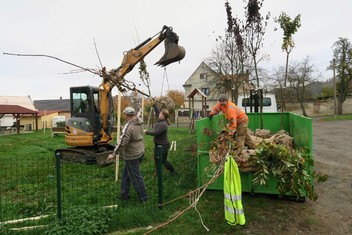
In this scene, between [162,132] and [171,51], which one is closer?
[162,132]

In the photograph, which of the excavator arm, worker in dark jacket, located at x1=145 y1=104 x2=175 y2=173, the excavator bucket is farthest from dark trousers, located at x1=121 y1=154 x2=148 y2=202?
the excavator bucket

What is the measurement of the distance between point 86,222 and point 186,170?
10.5ft

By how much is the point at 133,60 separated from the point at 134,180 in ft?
13.4

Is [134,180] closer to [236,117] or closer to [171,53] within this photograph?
[236,117]

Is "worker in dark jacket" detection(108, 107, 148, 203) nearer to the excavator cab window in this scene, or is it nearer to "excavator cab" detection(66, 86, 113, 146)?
"excavator cab" detection(66, 86, 113, 146)

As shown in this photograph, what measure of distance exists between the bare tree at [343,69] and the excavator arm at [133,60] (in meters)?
36.4

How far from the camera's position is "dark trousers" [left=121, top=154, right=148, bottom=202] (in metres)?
5.04

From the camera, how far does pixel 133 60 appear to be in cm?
807

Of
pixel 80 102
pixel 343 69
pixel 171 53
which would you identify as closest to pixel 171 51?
pixel 171 53

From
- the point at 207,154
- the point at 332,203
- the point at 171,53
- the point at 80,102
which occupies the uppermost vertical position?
the point at 171,53

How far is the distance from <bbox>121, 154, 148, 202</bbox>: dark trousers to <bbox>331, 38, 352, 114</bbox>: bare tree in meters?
38.9

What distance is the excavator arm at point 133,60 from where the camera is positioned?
271 inches

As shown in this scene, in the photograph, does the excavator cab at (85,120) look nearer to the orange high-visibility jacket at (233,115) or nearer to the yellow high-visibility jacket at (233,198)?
the orange high-visibility jacket at (233,115)

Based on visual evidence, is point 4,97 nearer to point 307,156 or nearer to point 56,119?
point 56,119
